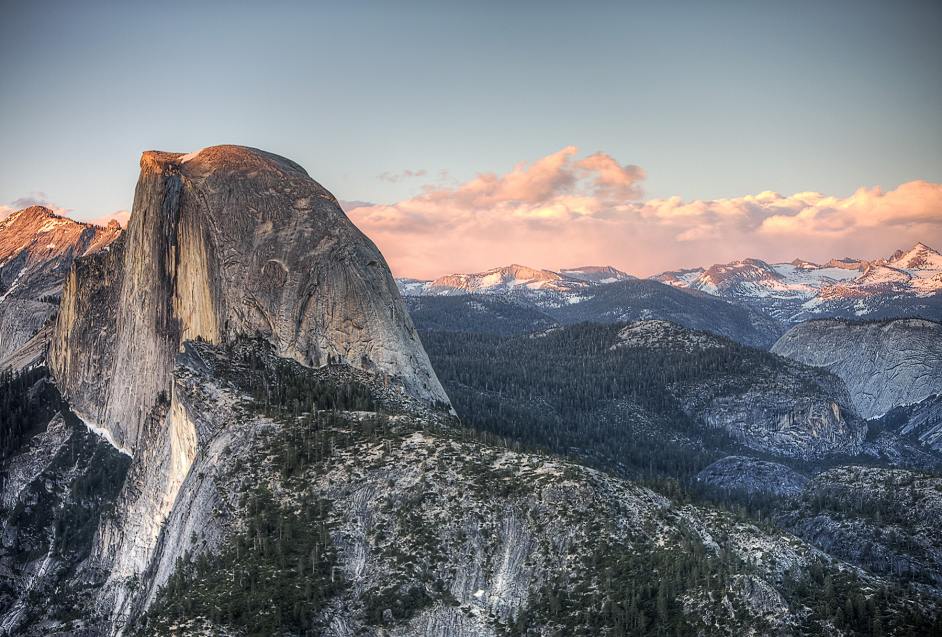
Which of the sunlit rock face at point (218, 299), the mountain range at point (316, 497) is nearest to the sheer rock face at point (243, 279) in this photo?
the sunlit rock face at point (218, 299)

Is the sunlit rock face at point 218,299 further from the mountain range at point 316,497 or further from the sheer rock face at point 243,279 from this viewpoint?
the mountain range at point 316,497

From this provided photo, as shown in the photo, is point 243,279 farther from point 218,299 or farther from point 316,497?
point 316,497

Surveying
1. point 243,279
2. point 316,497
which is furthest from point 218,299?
point 316,497

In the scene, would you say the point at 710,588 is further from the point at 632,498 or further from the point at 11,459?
the point at 11,459

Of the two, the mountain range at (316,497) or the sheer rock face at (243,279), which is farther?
the sheer rock face at (243,279)

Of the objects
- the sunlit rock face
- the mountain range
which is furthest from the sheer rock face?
the mountain range

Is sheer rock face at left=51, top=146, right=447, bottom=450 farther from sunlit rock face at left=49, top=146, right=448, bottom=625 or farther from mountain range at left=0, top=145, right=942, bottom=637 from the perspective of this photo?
mountain range at left=0, top=145, right=942, bottom=637
